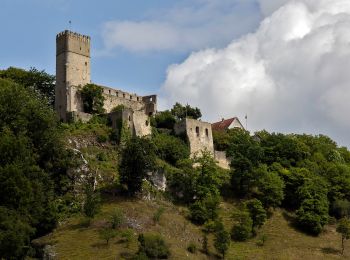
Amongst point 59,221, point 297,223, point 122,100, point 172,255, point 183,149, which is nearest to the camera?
point 172,255

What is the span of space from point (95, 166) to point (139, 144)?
18.3ft

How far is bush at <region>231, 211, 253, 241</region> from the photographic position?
235ft

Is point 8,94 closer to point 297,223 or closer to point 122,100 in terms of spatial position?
point 122,100

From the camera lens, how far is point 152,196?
75188mm

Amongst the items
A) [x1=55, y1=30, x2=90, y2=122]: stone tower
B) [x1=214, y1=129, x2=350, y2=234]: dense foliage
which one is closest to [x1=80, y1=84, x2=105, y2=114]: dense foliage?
[x1=55, y1=30, x2=90, y2=122]: stone tower

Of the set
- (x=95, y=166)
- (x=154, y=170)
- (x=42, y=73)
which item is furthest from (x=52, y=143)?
(x=42, y=73)

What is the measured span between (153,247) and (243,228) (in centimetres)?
1243

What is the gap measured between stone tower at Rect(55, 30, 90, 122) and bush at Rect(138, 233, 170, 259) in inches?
1047

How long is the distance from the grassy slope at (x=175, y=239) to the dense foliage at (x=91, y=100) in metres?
17.9

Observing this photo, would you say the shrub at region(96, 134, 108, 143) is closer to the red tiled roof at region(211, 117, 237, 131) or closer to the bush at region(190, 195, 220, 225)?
the bush at region(190, 195, 220, 225)

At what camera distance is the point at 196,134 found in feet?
291

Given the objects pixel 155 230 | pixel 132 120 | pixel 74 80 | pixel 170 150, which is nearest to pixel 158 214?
pixel 155 230

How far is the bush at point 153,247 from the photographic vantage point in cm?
6178

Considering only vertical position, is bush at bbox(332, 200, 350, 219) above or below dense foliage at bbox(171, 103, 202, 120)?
below
